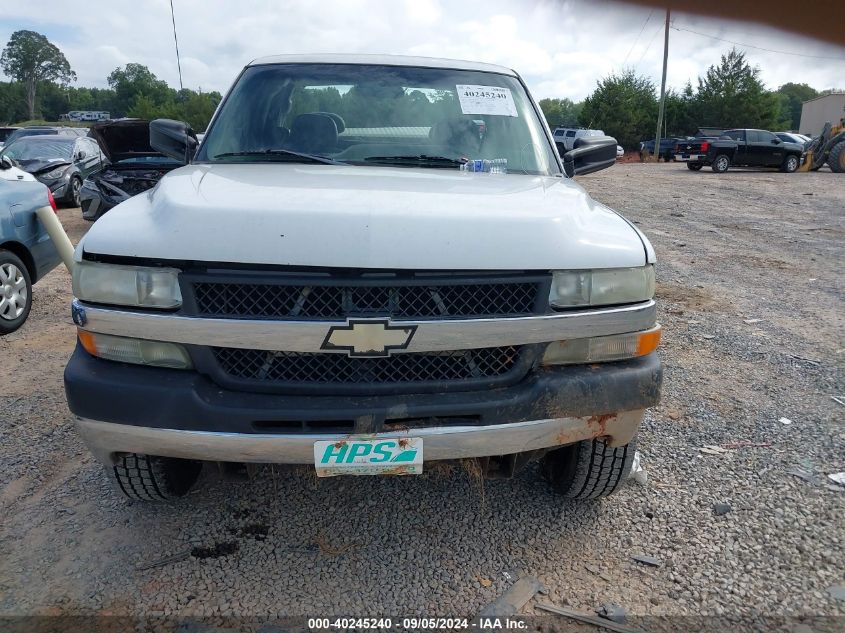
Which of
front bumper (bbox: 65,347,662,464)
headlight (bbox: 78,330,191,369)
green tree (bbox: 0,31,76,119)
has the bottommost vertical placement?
front bumper (bbox: 65,347,662,464)

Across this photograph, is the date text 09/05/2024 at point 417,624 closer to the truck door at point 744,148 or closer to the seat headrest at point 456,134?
the seat headrest at point 456,134

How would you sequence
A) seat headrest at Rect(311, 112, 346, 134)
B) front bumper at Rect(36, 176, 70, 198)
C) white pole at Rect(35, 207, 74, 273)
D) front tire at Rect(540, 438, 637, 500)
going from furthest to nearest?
front bumper at Rect(36, 176, 70, 198)
white pole at Rect(35, 207, 74, 273)
seat headrest at Rect(311, 112, 346, 134)
front tire at Rect(540, 438, 637, 500)

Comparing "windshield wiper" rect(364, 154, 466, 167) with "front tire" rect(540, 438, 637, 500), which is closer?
"front tire" rect(540, 438, 637, 500)

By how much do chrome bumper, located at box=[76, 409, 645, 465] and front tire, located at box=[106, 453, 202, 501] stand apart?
0.67ft

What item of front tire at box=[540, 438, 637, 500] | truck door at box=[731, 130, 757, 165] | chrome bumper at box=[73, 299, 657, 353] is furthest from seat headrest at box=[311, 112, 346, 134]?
truck door at box=[731, 130, 757, 165]

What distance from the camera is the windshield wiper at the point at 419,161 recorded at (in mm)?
3191

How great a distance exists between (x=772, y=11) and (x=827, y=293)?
6852 mm

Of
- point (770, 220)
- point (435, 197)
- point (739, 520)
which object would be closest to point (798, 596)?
point (739, 520)

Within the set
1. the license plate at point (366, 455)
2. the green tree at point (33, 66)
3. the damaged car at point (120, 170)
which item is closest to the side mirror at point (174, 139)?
the license plate at point (366, 455)

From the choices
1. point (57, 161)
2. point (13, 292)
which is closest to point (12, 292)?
point (13, 292)

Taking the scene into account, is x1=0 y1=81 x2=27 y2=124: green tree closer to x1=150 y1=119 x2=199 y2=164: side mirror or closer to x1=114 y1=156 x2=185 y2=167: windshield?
x1=114 y1=156 x2=185 y2=167: windshield

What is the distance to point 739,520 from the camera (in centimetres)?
273

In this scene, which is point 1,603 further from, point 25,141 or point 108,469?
point 25,141

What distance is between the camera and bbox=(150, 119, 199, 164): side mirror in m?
3.75
